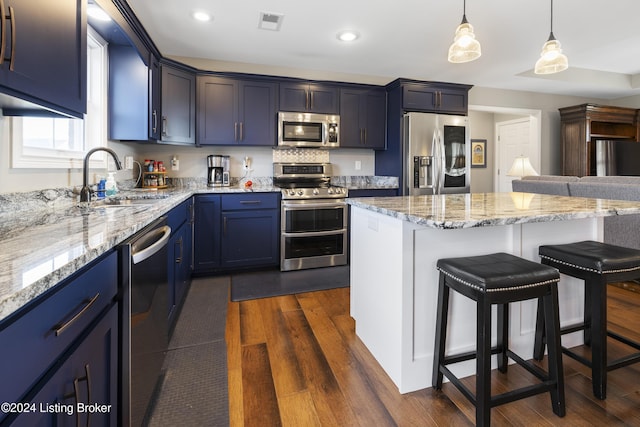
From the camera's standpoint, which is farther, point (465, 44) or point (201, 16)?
point (201, 16)

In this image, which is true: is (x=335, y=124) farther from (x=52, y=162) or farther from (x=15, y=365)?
(x=15, y=365)

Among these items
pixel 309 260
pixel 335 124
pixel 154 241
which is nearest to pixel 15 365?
pixel 154 241

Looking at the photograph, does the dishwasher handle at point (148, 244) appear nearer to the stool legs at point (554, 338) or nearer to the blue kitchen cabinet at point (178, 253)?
the blue kitchen cabinet at point (178, 253)

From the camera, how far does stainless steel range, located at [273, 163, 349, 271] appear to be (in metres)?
3.57

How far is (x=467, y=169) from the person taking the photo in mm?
4250

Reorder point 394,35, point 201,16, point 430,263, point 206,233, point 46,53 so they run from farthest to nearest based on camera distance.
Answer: point 206,233, point 394,35, point 201,16, point 430,263, point 46,53

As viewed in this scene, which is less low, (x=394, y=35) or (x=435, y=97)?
(x=394, y=35)

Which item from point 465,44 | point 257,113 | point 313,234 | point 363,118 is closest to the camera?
point 465,44

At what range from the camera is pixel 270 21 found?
2.92 meters

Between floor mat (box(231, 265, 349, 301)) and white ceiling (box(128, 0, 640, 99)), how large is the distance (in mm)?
2392

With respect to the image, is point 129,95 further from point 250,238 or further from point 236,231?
point 250,238

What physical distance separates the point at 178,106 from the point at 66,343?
123 inches

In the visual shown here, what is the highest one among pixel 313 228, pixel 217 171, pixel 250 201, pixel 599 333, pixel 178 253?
pixel 217 171

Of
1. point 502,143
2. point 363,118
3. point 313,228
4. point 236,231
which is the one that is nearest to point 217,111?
point 236,231
